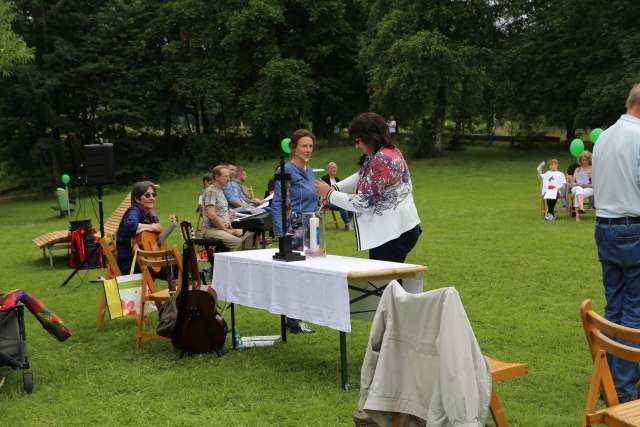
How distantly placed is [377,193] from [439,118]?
26652 millimetres

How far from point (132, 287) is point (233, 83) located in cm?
3094

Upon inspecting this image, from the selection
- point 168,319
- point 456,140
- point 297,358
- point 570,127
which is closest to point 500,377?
point 297,358

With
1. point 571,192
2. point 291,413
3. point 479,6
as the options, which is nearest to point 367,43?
point 479,6

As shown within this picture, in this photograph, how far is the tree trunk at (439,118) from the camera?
30547 millimetres

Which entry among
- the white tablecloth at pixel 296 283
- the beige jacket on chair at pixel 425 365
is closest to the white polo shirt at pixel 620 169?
the white tablecloth at pixel 296 283

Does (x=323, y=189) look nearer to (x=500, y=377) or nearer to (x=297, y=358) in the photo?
(x=297, y=358)

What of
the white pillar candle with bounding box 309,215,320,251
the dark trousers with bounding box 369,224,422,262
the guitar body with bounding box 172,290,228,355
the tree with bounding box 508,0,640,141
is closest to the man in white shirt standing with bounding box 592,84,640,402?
the dark trousers with bounding box 369,224,422,262

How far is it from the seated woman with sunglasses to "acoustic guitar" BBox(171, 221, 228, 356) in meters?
1.73

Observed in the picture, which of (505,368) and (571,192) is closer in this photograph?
(505,368)

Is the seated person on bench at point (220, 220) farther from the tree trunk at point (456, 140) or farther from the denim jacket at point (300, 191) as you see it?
the tree trunk at point (456, 140)

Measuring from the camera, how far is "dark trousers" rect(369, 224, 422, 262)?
538cm

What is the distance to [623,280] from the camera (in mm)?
4590

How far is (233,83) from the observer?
121 ft

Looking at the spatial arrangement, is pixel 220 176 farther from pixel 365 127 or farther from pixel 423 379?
pixel 423 379
